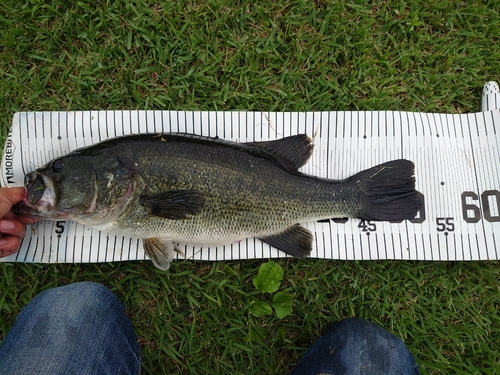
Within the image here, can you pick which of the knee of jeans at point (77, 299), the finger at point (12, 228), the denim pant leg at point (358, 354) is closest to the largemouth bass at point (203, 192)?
the finger at point (12, 228)

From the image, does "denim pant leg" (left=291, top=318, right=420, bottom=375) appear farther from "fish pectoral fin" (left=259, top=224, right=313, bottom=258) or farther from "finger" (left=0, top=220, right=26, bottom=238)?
"finger" (left=0, top=220, right=26, bottom=238)

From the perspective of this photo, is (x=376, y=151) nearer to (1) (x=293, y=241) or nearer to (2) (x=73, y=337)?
(1) (x=293, y=241)

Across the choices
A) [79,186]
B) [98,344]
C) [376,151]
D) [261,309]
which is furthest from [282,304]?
[79,186]

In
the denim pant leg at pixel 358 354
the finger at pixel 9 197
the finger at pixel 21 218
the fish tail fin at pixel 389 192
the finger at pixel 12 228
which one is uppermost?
the fish tail fin at pixel 389 192

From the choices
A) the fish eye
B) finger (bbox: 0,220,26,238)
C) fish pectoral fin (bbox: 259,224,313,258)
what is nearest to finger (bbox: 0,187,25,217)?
finger (bbox: 0,220,26,238)

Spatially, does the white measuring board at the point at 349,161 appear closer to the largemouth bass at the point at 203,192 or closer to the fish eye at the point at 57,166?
the largemouth bass at the point at 203,192

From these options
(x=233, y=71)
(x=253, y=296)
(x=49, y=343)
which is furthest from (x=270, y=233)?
(x=49, y=343)
